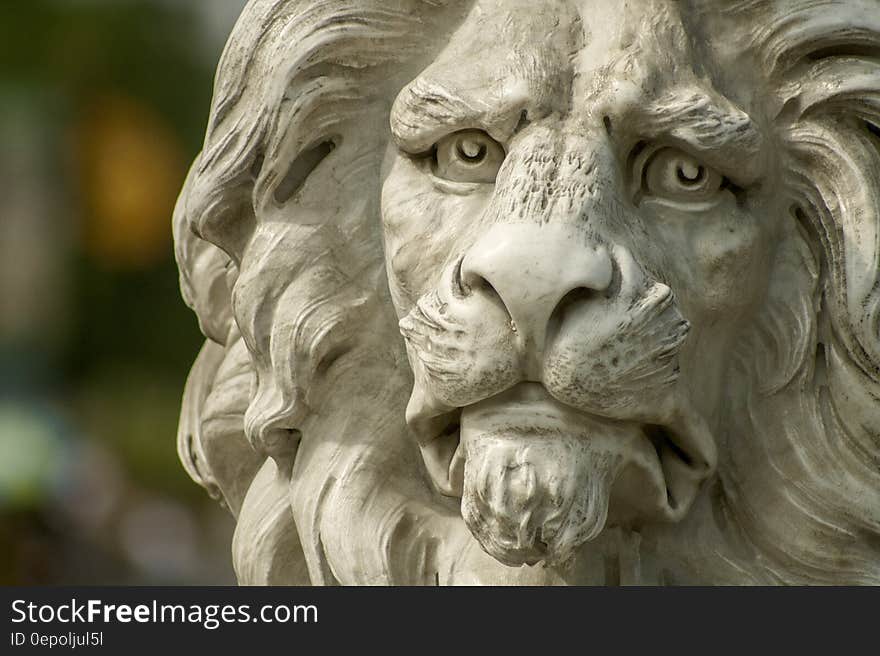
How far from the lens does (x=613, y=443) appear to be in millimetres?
1520

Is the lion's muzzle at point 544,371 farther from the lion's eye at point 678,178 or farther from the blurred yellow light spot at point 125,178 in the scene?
the blurred yellow light spot at point 125,178

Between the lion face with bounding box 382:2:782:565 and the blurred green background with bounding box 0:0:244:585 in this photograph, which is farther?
the blurred green background with bounding box 0:0:244:585

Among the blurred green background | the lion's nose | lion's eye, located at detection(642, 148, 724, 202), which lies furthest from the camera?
the blurred green background

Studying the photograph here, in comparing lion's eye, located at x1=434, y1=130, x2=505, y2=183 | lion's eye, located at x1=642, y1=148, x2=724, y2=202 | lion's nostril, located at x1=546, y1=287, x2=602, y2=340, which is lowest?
lion's nostril, located at x1=546, y1=287, x2=602, y2=340

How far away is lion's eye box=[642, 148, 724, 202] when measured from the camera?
155 centimetres

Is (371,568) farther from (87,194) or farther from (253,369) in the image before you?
(87,194)

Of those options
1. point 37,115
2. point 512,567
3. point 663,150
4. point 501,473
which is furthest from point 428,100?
point 37,115

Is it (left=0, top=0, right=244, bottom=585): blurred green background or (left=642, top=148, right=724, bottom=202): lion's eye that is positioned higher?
(left=0, top=0, right=244, bottom=585): blurred green background

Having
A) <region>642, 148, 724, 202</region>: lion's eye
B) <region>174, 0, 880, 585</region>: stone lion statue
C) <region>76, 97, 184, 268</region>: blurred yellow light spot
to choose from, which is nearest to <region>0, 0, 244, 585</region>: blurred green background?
<region>76, 97, 184, 268</region>: blurred yellow light spot

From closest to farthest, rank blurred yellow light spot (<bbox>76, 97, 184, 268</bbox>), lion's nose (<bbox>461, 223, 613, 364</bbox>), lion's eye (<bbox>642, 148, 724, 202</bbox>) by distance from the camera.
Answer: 1. lion's nose (<bbox>461, 223, 613, 364</bbox>)
2. lion's eye (<bbox>642, 148, 724, 202</bbox>)
3. blurred yellow light spot (<bbox>76, 97, 184, 268</bbox>)

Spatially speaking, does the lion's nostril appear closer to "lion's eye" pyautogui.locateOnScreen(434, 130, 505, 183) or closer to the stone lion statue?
the stone lion statue

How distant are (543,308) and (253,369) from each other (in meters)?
0.44

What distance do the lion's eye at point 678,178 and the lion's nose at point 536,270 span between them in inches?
4.8

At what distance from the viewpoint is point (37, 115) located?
368 inches
